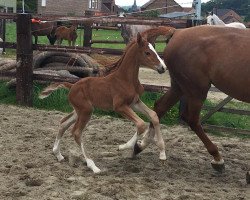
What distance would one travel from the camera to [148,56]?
4.84 meters

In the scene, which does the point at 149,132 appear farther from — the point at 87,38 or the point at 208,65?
the point at 87,38

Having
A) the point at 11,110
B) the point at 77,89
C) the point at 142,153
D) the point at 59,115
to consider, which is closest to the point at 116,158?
Answer: the point at 142,153

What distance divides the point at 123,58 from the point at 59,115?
2901 millimetres

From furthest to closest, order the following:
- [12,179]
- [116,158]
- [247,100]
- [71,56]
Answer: [71,56], [116,158], [247,100], [12,179]

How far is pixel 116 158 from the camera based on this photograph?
18.0ft

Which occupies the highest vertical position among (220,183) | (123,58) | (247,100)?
(123,58)

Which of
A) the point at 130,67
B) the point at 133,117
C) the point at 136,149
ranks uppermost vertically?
the point at 130,67

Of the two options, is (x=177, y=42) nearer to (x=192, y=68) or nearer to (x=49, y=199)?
(x=192, y=68)

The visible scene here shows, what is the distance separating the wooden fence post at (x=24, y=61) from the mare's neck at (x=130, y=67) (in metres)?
3.58

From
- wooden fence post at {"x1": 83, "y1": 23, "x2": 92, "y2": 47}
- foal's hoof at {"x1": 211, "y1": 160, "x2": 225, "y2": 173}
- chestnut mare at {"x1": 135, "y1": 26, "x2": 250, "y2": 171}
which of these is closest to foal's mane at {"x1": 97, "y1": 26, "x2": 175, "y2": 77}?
chestnut mare at {"x1": 135, "y1": 26, "x2": 250, "y2": 171}

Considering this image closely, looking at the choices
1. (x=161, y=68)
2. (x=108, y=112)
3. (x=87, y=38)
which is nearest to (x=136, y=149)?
(x=161, y=68)

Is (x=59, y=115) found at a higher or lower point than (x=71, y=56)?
lower

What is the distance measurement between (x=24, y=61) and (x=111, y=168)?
377 cm

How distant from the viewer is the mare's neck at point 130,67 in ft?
16.3
